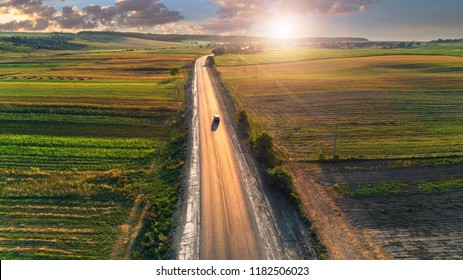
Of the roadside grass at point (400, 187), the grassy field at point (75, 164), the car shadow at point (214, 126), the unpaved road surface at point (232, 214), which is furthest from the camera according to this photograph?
the car shadow at point (214, 126)

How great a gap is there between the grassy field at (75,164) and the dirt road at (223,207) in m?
4.13

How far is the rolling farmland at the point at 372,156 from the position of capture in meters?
28.8

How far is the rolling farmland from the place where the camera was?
2875 centimetres

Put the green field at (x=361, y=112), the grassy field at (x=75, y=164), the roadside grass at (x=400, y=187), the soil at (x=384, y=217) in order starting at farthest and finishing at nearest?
the green field at (x=361, y=112), the roadside grass at (x=400, y=187), the grassy field at (x=75, y=164), the soil at (x=384, y=217)

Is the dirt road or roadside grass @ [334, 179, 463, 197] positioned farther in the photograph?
roadside grass @ [334, 179, 463, 197]

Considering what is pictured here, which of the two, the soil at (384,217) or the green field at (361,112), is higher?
the green field at (361,112)

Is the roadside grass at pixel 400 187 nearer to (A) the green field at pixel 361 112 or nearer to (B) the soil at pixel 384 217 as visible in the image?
(B) the soil at pixel 384 217

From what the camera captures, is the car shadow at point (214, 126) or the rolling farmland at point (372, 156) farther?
the car shadow at point (214, 126)

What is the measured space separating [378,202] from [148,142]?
33.3 meters

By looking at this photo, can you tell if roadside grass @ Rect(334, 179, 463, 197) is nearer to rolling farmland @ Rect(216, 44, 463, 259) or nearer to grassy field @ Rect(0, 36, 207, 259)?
rolling farmland @ Rect(216, 44, 463, 259)

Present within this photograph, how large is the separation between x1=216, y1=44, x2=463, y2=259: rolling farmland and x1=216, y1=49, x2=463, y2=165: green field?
6.5 inches

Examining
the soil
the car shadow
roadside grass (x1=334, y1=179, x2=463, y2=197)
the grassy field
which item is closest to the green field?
the soil

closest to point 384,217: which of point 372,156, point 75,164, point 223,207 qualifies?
point 372,156

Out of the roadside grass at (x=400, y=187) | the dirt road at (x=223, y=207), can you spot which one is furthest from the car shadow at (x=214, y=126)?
the roadside grass at (x=400, y=187)
